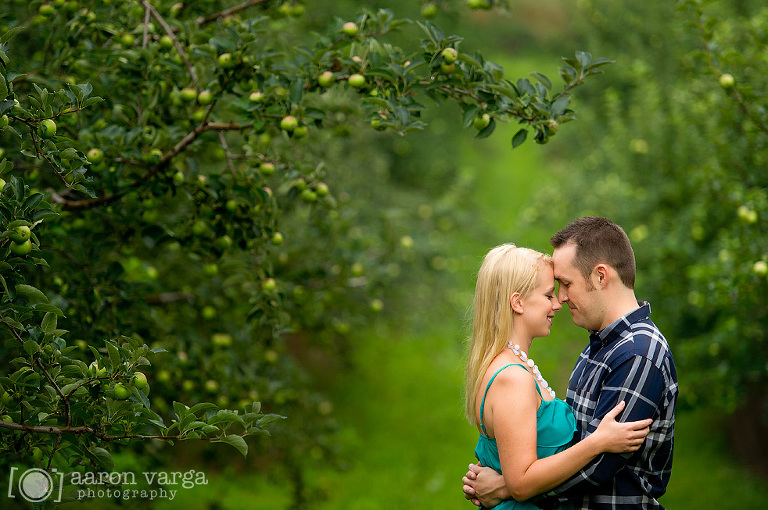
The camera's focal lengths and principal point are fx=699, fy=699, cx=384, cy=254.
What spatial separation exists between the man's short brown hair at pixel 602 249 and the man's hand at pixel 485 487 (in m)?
0.74

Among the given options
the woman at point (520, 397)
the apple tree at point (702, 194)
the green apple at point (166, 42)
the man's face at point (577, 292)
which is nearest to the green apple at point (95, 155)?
the green apple at point (166, 42)

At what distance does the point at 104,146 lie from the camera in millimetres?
2764

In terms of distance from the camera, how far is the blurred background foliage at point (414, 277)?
340 centimetres

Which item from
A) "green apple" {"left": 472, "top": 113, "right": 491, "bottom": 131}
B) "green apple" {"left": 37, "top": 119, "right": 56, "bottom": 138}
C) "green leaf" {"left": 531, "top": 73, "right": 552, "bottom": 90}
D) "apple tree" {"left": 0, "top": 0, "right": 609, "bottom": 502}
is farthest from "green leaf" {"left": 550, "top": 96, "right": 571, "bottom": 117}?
"green apple" {"left": 37, "top": 119, "right": 56, "bottom": 138}

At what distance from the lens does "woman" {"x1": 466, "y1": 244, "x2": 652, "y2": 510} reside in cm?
206

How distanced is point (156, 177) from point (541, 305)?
1671 millimetres

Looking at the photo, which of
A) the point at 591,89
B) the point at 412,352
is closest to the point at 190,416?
the point at 412,352

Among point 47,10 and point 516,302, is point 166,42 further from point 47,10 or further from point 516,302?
point 516,302

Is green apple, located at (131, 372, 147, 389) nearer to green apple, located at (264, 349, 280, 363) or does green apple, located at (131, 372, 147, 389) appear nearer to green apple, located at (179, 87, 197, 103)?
green apple, located at (179, 87, 197, 103)

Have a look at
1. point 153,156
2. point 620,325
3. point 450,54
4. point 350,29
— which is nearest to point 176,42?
point 153,156

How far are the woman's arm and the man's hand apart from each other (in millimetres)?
86

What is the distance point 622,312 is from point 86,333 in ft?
6.71

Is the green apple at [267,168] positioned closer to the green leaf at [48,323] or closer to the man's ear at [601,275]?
the green leaf at [48,323]

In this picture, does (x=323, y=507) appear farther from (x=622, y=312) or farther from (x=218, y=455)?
(x=622, y=312)
